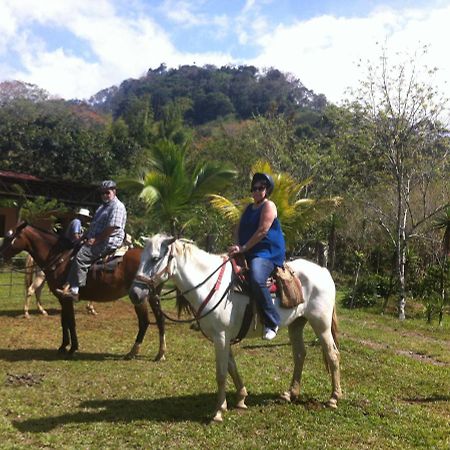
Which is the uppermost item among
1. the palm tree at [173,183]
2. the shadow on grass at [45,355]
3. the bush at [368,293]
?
the palm tree at [173,183]

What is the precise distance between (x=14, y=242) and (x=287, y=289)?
18.1 ft

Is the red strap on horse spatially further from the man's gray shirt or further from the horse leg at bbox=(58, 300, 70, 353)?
the horse leg at bbox=(58, 300, 70, 353)

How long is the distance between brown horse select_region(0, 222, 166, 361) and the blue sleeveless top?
2982 mm

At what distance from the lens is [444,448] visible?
4.91 metres

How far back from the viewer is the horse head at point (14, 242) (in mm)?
8808

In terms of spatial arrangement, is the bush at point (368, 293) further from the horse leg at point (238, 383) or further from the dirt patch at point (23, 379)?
the dirt patch at point (23, 379)

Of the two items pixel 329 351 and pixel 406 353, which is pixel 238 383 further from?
pixel 406 353

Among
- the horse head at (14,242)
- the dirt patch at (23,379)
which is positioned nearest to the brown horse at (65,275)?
the horse head at (14,242)

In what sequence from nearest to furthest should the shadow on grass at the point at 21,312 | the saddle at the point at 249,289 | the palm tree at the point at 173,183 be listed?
the saddle at the point at 249,289
the shadow on grass at the point at 21,312
the palm tree at the point at 173,183

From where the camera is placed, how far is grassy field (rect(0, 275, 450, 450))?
5031mm

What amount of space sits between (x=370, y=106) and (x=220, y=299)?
12.4m

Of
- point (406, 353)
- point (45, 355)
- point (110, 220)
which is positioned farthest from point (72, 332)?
point (406, 353)

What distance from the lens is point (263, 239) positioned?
5.52 m

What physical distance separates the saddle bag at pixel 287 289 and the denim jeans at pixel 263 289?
20 cm
